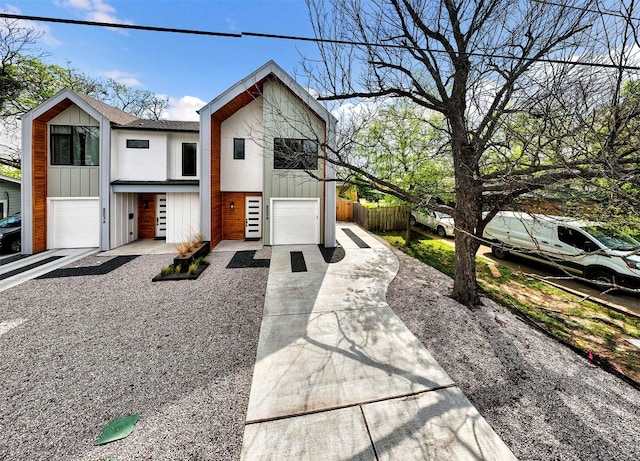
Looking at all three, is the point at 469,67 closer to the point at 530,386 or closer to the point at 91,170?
the point at 530,386

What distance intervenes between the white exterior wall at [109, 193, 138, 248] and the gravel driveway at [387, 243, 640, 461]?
36.8 feet

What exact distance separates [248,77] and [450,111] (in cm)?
771

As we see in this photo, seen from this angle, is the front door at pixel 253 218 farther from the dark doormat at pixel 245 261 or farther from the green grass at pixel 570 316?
the green grass at pixel 570 316

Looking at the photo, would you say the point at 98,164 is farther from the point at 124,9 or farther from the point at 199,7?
the point at 199,7

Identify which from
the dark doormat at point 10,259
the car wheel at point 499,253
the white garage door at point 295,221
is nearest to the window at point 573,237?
the car wheel at point 499,253

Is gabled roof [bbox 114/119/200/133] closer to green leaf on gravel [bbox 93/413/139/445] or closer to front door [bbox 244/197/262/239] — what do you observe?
front door [bbox 244/197/262/239]

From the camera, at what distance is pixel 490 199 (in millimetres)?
5750

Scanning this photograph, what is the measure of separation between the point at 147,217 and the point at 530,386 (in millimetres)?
14715

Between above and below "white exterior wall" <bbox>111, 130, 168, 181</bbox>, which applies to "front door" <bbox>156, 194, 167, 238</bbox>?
below

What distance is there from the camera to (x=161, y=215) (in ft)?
40.9

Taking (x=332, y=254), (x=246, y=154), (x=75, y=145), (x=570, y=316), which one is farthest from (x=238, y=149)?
(x=570, y=316)

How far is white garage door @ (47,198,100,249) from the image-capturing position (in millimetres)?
10055

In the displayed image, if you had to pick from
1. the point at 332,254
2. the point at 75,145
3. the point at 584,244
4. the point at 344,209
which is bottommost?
the point at 332,254

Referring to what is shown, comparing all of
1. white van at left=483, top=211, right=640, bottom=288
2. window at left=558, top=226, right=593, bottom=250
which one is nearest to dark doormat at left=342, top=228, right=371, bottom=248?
white van at left=483, top=211, right=640, bottom=288
